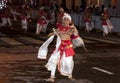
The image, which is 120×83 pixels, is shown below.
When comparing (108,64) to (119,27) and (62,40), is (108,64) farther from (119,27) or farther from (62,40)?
(119,27)

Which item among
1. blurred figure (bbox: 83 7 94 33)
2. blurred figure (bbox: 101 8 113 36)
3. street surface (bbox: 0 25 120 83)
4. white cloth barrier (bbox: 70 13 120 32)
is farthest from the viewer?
blurred figure (bbox: 83 7 94 33)

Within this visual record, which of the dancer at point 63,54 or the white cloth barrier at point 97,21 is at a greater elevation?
the dancer at point 63,54

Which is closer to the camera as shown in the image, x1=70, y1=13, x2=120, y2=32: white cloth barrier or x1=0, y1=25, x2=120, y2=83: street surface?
x1=0, y1=25, x2=120, y2=83: street surface

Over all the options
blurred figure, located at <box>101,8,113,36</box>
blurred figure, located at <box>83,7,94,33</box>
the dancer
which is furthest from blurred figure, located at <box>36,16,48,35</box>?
the dancer

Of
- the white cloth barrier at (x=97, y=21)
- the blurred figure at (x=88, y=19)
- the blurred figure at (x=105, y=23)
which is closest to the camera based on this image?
the blurred figure at (x=105, y=23)

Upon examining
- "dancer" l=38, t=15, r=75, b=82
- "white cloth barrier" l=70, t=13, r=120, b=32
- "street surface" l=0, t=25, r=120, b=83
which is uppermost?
"dancer" l=38, t=15, r=75, b=82

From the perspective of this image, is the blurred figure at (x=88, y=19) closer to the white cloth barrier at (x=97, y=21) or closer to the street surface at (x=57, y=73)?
the white cloth barrier at (x=97, y=21)

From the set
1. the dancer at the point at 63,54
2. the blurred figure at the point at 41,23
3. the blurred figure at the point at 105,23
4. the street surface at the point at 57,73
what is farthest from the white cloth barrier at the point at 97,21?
the dancer at the point at 63,54

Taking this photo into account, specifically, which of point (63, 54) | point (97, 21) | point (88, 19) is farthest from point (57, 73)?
point (97, 21)

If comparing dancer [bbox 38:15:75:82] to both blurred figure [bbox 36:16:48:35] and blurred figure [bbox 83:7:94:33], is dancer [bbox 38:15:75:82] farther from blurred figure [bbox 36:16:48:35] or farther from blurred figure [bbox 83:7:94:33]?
blurred figure [bbox 83:7:94:33]

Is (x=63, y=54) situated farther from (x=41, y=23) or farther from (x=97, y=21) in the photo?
(x=97, y=21)

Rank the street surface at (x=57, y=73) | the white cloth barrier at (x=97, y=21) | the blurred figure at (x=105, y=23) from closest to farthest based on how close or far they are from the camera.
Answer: the street surface at (x=57, y=73)
the blurred figure at (x=105, y=23)
the white cloth barrier at (x=97, y=21)

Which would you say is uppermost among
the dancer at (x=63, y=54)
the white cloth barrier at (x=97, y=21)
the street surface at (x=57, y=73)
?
the dancer at (x=63, y=54)

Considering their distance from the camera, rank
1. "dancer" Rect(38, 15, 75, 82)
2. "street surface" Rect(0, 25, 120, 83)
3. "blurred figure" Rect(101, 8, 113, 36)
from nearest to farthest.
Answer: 1. "dancer" Rect(38, 15, 75, 82)
2. "street surface" Rect(0, 25, 120, 83)
3. "blurred figure" Rect(101, 8, 113, 36)
